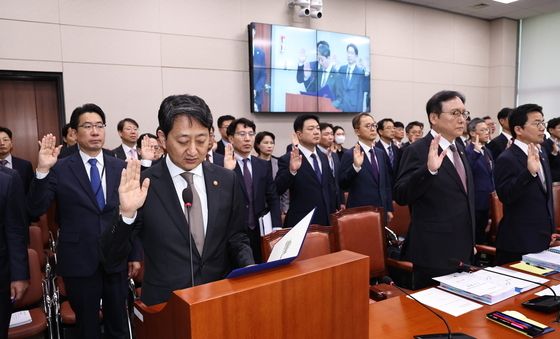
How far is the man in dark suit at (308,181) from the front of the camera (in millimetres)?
3626

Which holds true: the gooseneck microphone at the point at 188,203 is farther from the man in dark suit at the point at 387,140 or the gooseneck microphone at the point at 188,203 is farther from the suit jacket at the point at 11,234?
the man in dark suit at the point at 387,140

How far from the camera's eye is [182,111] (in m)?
1.49

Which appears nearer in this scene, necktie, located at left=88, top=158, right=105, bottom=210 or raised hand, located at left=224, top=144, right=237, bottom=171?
necktie, located at left=88, top=158, right=105, bottom=210

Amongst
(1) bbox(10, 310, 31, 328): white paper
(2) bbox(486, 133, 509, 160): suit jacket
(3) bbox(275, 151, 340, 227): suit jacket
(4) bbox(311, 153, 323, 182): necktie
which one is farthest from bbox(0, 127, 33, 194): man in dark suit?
(2) bbox(486, 133, 509, 160): suit jacket

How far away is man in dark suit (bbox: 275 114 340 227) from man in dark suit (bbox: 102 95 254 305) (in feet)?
6.48

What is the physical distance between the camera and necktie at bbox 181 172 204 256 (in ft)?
5.07

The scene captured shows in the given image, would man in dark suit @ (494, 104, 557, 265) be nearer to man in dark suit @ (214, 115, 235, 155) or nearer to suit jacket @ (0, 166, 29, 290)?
suit jacket @ (0, 166, 29, 290)

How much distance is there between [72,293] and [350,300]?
2.00 meters

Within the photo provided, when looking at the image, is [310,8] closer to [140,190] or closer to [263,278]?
[140,190]

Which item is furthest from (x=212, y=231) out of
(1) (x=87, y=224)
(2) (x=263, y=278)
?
(1) (x=87, y=224)

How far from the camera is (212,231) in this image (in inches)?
61.1

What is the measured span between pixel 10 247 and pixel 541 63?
10318 mm

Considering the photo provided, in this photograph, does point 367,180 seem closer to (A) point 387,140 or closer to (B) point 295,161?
(B) point 295,161

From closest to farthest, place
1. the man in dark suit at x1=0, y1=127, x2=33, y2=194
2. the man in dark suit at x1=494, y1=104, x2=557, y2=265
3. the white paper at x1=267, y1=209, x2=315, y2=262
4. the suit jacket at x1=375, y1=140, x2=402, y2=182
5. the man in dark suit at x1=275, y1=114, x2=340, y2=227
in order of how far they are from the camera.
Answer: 1. the white paper at x1=267, y1=209, x2=315, y2=262
2. the man in dark suit at x1=494, y1=104, x2=557, y2=265
3. the man in dark suit at x1=275, y1=114, x2=340, y2=227
4. the man in dark suit at x1=0, y1=127, x2=33, y2=194
5. the suit jacket at x1=375, y1=140, x2=402, y2=182
